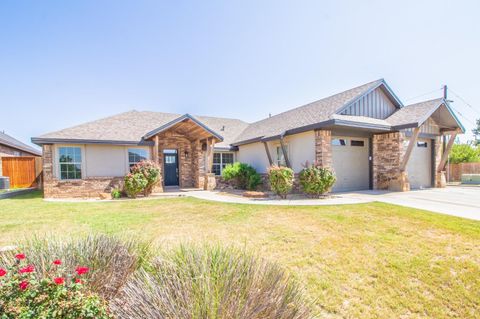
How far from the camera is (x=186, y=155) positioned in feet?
50.2

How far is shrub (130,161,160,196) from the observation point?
36.6 feet

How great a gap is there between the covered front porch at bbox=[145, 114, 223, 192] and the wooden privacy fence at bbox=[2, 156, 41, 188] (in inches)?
438

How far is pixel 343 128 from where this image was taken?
11.3 m

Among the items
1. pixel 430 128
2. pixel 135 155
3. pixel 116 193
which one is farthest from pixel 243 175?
pixel 430 128

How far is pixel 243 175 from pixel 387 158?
26.5 ft

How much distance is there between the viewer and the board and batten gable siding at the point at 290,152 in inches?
443

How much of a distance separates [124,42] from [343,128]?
11.5 m

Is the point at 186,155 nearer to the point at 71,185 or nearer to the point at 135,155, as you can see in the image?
the point at 135,155

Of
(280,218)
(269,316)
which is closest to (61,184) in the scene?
(280,218)

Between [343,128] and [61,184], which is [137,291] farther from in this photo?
[61,184]

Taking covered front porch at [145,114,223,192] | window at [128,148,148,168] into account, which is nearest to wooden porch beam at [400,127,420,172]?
covered front porch at [145,114,223,192]

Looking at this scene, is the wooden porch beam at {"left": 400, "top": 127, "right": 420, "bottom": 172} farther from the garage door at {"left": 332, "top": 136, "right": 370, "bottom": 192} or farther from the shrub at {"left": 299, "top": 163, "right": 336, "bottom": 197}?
the shrub at {"left": 299, "top": 163, "right": 336, "bottom": 197}

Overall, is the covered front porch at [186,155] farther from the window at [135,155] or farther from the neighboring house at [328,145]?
the window at [135,155]

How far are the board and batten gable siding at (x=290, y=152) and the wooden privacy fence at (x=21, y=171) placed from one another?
16386 millimetres
